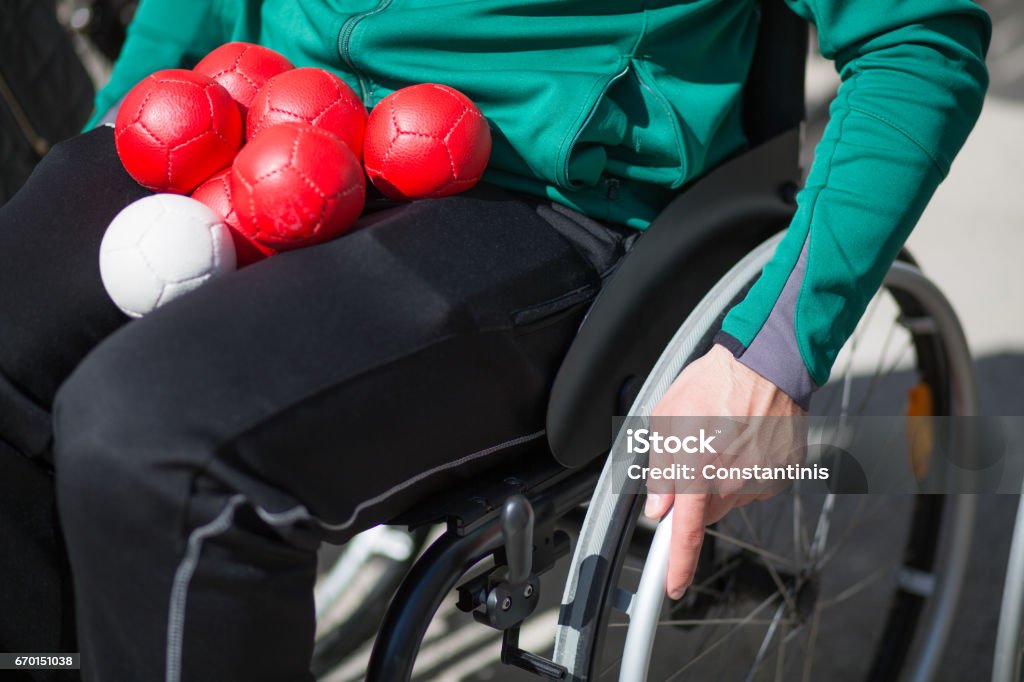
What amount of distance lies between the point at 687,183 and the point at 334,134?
1.40 ft

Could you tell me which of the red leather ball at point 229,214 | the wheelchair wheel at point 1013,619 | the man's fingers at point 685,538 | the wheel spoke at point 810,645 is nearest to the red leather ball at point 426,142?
the red leather ball at point 229,214

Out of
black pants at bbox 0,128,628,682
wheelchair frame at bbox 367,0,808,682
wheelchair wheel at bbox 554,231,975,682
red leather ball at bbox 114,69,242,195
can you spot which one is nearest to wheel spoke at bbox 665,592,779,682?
wheelchair wheel at bbox 554,231,975,682

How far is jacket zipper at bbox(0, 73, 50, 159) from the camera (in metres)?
2.09

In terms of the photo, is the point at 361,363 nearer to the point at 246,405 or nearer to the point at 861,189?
the point at 246,405

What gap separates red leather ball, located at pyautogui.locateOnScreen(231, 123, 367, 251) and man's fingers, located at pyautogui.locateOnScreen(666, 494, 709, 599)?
452 mm

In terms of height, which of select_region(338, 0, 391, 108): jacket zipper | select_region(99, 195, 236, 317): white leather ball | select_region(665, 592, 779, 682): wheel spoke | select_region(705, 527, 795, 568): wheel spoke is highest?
select_region(338, 0, 391, 108): jacket zipper

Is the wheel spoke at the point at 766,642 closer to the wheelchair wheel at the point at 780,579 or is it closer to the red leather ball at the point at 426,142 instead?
the wheelchair wheel at the point at 780,579

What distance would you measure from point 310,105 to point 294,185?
0.14 metres

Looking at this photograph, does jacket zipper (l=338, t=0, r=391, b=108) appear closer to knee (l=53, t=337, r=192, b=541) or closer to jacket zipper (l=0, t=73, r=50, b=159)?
knee (l=53, t=337, r=192, b=541)

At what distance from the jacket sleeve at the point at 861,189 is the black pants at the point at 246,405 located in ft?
0.66

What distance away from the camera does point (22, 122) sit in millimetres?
2115

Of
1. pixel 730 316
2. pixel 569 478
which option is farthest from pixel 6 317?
pixel 730 316

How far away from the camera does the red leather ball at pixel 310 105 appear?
103 cm

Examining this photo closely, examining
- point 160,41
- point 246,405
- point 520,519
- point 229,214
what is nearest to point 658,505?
point 520,519
